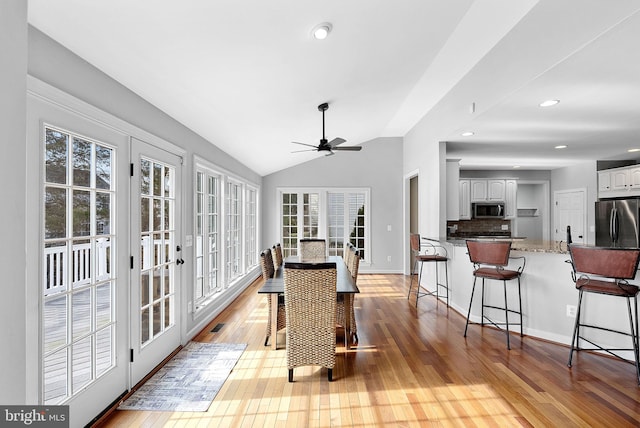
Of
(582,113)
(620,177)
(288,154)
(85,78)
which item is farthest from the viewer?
(288,154)

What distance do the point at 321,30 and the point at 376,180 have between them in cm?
548

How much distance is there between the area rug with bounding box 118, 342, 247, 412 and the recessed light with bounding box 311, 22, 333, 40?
2878 mm

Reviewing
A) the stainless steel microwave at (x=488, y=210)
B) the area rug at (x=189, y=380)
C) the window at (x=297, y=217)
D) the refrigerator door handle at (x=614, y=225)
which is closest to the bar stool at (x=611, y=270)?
the area rug at (x=189, y=380)

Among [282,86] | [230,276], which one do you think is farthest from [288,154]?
[282,86]

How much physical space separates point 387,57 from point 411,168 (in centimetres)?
383

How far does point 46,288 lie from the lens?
69.6 inches

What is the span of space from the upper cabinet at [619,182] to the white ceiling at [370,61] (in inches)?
34.8

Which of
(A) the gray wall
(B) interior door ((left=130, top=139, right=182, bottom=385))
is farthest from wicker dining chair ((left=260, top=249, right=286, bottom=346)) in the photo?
(A) the gray wall

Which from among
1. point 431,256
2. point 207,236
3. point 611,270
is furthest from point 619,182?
point 207,236

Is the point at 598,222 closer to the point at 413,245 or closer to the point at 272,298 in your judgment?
the point at 413,245

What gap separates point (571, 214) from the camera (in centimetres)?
700

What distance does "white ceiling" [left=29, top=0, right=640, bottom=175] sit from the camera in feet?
6.48

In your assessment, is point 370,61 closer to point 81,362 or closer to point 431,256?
point 431,256

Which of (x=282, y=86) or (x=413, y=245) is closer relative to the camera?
(x=282, y=86)
